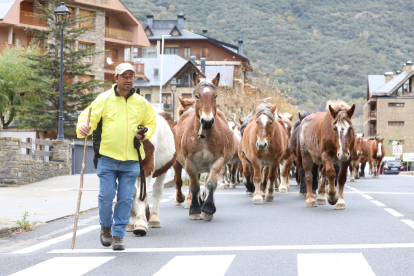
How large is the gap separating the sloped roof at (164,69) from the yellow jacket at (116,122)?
7335 centimetres

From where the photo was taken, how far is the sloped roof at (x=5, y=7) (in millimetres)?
52263

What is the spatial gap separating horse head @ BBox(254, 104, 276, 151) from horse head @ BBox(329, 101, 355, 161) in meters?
1.78

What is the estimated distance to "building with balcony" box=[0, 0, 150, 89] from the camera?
5312 cm

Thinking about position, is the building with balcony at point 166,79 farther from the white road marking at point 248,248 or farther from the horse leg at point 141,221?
the white road marking at point 248,248

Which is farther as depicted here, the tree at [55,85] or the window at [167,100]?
the window at [167,100]

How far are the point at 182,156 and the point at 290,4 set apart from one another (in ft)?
493

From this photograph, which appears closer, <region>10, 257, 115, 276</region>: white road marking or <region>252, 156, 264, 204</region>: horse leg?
A: <region>10, 257, 115, 276</region>: white road marking

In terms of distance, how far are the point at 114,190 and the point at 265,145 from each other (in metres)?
6.43

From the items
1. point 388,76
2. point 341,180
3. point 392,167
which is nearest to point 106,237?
point 341,180

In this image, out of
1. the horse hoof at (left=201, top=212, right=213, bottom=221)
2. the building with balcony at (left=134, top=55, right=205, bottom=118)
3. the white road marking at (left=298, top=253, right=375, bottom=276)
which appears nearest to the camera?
the white road marking at (left=298, top=253, right=375, bottom=276)

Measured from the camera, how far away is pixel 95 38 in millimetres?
59438

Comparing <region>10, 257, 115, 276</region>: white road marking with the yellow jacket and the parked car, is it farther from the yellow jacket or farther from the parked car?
the parked car

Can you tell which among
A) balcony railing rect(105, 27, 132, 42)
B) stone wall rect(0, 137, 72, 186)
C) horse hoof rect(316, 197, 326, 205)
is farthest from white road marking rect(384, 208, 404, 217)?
balcony railing rect(105, 27, 132, 42)

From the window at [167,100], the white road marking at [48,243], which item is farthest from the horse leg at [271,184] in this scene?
the window at [167,100]
